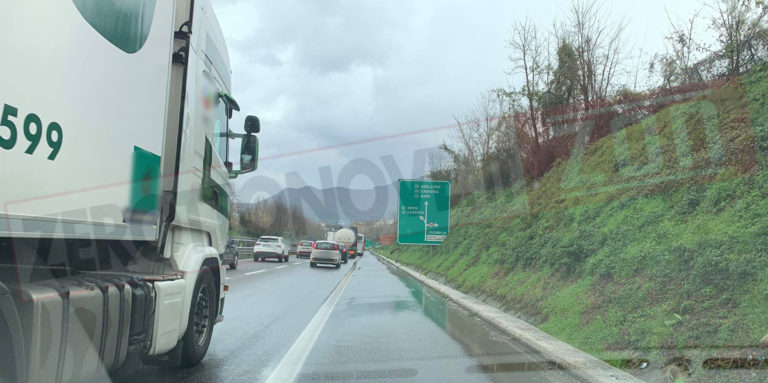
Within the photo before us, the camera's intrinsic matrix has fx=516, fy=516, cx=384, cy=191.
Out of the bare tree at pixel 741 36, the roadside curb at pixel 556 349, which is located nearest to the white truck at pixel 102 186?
the roadside curb at pixel 556 349

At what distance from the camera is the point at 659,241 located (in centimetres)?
778

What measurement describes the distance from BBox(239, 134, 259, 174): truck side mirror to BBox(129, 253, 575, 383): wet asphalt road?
2374 millimetres

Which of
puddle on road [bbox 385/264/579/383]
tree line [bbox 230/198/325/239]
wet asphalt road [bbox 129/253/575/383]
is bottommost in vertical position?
puddle on road [bbox 385/264/579/383]

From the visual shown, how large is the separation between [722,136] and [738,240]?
388cm

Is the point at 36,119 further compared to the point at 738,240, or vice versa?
the point at 738,240

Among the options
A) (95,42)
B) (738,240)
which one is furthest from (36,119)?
(738,240)

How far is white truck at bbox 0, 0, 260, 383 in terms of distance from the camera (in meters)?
2.86

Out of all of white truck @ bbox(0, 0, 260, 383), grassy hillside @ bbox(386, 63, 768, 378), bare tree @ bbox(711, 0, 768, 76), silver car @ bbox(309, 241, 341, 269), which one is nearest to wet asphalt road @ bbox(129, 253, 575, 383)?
white truck @ bbox(0, 0, 260, 383)

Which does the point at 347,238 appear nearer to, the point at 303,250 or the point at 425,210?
the point at 303,250

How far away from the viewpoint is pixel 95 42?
11.1ft

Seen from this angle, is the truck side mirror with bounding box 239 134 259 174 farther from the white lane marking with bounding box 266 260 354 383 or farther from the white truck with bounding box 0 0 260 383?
the white lane marking with bounding box 266 260 354 383

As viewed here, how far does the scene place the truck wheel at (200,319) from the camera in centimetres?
523

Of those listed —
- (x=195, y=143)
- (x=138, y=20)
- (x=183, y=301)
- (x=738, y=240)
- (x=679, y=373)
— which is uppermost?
(x=138, y=20)

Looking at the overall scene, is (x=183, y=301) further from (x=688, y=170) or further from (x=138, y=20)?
(x=688, y=170)
